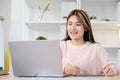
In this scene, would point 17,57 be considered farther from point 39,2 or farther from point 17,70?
point 39,2

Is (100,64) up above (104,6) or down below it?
below

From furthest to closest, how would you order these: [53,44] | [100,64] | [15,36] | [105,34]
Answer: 1. [105,34]
2. [15,36]
3. [100,64]
4. [53,44]

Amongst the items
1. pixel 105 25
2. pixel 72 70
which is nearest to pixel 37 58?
pixel 72 70

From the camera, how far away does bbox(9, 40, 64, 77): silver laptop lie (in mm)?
1069

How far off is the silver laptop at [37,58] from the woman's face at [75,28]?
828 mm

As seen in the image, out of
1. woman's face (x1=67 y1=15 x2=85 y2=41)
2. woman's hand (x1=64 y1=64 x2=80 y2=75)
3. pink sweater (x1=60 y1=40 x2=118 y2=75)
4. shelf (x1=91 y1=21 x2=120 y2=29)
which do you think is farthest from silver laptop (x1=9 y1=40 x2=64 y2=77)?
shelf (x1=91 y1=21 x2=120 y2=29)

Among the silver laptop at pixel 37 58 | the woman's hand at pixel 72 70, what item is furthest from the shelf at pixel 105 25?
the silver laptop at pixel 37 58

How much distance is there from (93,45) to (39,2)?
3.34 feet

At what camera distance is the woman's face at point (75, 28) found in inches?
74.6

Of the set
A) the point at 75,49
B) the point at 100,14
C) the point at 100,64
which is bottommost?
the point at 100,64

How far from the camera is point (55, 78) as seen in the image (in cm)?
107

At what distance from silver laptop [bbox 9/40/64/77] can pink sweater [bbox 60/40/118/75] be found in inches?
26.7

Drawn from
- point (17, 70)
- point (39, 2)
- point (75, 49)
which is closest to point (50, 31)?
point (39, 2)

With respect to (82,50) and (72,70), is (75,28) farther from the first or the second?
(72,70)
